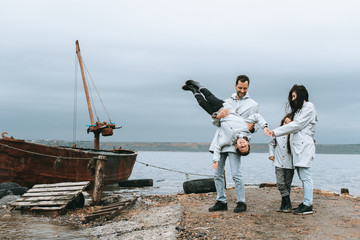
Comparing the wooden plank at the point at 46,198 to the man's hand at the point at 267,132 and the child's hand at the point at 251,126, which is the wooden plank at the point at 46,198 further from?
the man's hand at the point at 267,132

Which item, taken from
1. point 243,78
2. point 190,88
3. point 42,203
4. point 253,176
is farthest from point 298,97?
point 253,176

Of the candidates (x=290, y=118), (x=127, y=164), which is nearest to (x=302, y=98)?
(x=290, y=118)

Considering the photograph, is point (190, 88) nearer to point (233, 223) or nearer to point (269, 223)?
point (233, 223)

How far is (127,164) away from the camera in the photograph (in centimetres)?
1952

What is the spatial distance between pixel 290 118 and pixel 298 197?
9.36 feet

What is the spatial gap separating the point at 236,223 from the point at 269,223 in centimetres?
49

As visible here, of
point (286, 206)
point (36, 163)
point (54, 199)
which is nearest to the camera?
point (286, 206)

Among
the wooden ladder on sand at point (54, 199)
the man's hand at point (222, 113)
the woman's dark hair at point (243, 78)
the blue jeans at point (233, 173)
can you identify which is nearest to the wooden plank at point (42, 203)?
the wooden ladder on sand at point (54, 199)

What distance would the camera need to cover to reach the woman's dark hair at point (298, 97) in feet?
18.3

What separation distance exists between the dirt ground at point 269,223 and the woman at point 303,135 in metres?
0.44

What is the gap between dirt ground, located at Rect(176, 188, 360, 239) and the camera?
14.9 ft

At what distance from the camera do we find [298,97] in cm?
557

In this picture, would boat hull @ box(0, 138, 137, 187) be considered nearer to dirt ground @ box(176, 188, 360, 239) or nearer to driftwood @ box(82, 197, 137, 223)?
driftwood @ box(82, 197, 137, 223)

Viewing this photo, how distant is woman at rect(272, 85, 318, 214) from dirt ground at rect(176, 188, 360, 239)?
44 centimetres
